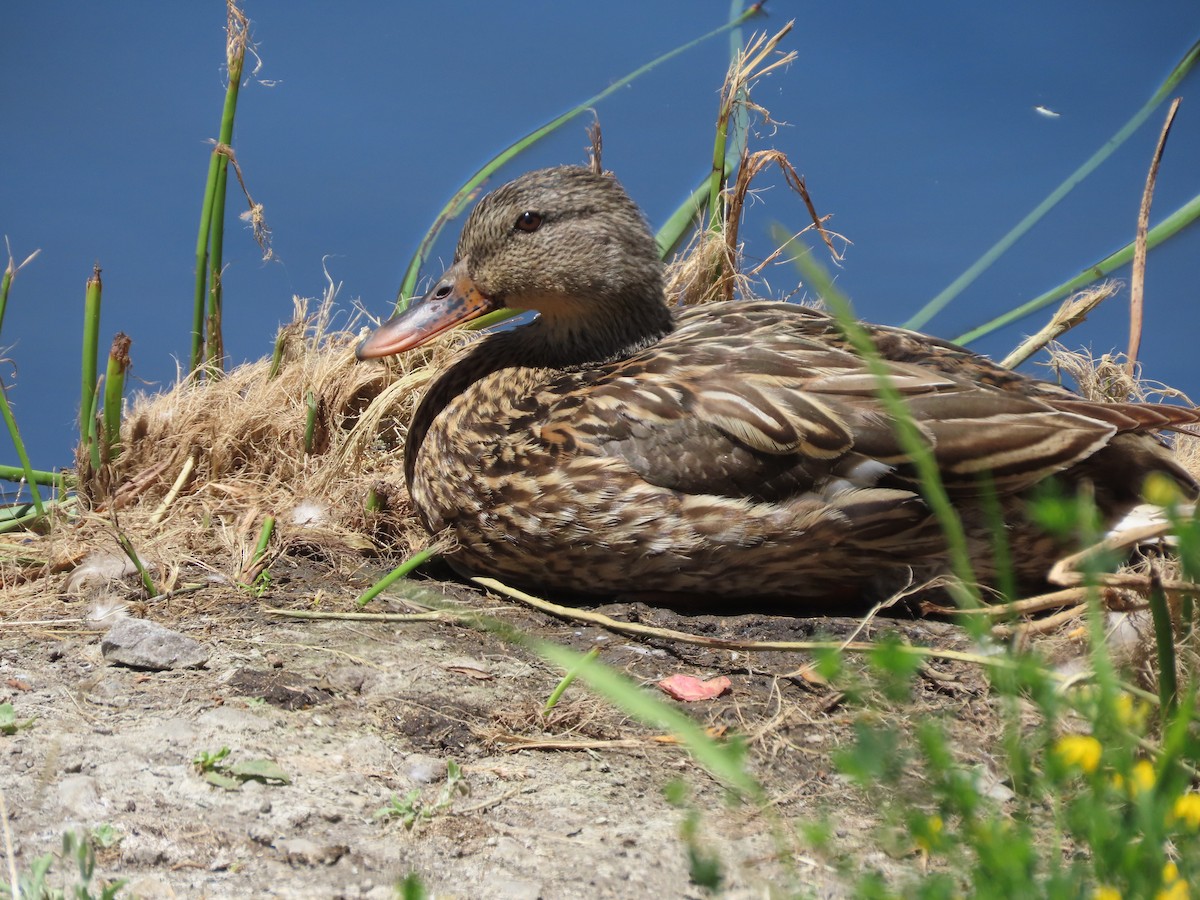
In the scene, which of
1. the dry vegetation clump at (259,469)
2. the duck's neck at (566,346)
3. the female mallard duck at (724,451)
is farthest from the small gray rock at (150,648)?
the duck's neck at (566,346)

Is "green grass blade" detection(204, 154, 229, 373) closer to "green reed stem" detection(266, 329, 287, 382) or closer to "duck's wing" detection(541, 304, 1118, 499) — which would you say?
"green reed stem" detection(266, 329, 287, 382)

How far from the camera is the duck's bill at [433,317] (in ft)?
12.8

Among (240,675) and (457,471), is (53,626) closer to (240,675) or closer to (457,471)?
(240,675)

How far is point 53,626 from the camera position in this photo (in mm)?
3350

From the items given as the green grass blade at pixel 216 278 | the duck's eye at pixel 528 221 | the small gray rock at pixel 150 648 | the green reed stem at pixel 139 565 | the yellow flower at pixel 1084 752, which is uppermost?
the green grass blade at pixel 216 278

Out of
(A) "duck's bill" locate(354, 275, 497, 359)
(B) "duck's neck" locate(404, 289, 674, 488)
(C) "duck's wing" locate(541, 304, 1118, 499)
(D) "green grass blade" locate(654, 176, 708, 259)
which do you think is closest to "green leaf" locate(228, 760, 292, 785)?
(C) "duck's wing" locate(541, 304, 1118, 499)

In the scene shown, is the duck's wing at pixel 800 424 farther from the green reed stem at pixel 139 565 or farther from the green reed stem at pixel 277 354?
the green reed stem at pixel 277 354

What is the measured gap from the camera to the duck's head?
3875mm

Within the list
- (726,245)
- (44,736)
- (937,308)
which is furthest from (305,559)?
(937,308)

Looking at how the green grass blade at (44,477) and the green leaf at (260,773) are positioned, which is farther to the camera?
the green grass blade at (44,477)

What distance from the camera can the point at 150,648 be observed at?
9.77ft

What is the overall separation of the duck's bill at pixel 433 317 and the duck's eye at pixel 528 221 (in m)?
0.26

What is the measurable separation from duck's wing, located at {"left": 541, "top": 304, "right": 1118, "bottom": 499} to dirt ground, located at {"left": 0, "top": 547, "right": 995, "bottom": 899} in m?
0.44

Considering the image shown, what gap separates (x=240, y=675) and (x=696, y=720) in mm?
1110
